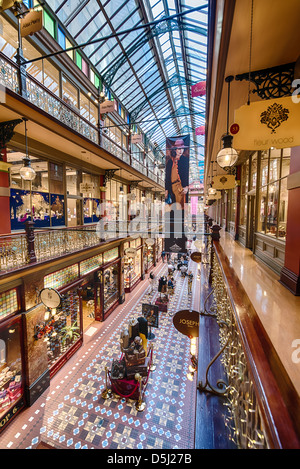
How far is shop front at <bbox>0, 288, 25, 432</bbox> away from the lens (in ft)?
17.2

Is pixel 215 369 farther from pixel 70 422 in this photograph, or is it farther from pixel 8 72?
pixel 8 72

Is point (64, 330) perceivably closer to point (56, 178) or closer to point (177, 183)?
point (56, 178)

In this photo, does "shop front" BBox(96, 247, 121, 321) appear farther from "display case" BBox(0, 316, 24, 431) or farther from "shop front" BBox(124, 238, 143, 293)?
"display case" BBox(0, 316, 24, 431)

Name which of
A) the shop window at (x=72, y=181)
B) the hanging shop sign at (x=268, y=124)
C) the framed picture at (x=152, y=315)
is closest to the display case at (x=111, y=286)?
the framed picture at (x=152, y=315)

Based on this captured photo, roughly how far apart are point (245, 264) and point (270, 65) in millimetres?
3883

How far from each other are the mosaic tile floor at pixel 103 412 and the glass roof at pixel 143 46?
30.9 ft

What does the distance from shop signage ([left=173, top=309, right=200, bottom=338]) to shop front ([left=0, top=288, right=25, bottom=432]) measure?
14.9 feet

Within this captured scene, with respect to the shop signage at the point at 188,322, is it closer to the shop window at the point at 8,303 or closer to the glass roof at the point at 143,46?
the shop window at the point at 8,303

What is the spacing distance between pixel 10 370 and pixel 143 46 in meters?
14.7

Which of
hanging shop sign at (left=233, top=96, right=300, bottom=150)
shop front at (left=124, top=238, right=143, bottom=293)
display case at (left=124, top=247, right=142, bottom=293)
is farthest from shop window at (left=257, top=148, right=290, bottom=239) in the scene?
display case at (left=124, top=247, right=142, bottom=293)

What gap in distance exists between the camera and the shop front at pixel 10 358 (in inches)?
206

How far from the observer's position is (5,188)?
576 centimetres

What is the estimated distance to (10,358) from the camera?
5.55 metres
